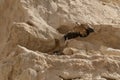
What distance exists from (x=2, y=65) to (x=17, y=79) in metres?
0.35

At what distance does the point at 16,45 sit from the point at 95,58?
1106 mm

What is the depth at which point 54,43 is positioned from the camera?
5539 millimetres

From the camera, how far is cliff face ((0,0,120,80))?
474 cm

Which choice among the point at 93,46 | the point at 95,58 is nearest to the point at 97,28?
the point at 93,46

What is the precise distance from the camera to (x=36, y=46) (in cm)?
545

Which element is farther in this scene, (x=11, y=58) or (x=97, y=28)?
(x=97, y=28)

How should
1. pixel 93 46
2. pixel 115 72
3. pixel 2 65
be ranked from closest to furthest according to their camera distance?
pixel 115 72 < pixel 2 65 < pixel 93 46

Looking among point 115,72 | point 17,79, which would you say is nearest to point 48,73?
point 17,79

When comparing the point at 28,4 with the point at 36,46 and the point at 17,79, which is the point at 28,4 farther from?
the point at 17,79

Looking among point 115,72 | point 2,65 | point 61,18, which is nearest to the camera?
point 115,72

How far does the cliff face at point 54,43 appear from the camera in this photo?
4.74 meters

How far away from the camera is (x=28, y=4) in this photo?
5.89 meters

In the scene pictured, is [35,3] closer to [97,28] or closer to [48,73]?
[97,28]

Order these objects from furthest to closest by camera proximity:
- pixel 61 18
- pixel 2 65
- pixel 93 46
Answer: pixel 61 18 → pixel 93 46 → pixel 2 65
